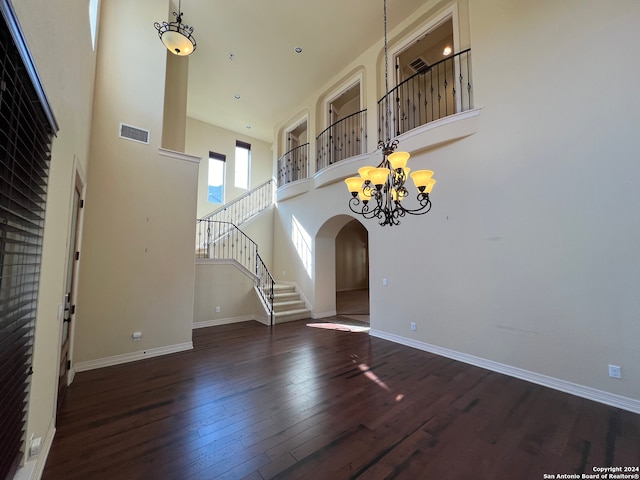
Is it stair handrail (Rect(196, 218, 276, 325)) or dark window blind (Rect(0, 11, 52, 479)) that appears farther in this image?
stair handrail (Rect(196, 218, 276, 325))

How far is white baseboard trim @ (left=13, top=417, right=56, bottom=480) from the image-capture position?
168 centimetres

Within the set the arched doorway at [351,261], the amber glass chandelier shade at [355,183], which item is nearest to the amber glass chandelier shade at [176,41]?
the amber glass chandelier shade at [355,183]

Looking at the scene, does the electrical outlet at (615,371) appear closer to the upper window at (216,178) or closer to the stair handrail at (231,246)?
the stair handrail at (231,246)

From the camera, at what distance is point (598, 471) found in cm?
194

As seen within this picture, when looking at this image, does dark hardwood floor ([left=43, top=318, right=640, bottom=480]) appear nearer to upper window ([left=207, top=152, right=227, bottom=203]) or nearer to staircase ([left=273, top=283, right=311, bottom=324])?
staircase ([left=273, top=283, right=311, bottom=324])

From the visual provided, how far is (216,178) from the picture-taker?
956 cm

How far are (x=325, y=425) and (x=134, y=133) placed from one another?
483 cm

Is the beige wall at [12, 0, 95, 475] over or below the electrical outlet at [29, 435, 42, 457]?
over

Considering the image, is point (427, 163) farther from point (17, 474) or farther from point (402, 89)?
point (17, 474)

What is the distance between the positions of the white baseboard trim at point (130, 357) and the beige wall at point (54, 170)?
1590 mm

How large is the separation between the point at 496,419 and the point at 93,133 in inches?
242

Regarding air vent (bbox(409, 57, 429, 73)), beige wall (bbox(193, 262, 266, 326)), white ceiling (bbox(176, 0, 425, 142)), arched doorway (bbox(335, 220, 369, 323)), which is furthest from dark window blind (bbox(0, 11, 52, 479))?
arched doorway (bbox(335, 220, 369, 323))

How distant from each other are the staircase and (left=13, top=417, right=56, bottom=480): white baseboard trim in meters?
4.20

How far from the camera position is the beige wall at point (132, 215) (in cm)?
375
